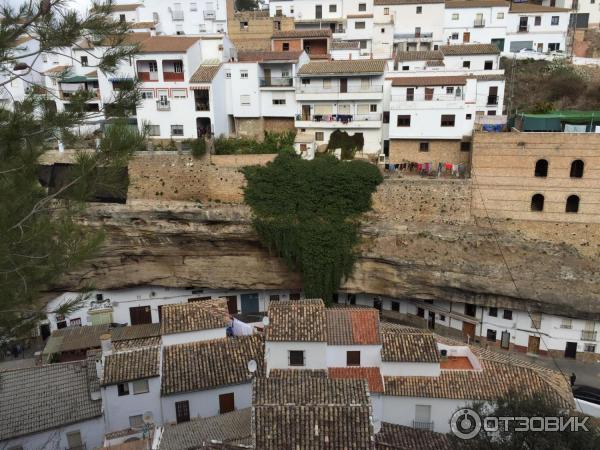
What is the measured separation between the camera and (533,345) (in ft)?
79.0

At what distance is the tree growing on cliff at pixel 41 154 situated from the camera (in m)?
8.70

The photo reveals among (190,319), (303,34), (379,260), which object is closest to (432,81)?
(379,260)

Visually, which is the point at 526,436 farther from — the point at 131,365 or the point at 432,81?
the point at 432,81

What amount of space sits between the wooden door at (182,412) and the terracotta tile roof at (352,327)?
17.9 feet

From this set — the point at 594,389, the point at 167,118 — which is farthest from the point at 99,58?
the point at 594,389

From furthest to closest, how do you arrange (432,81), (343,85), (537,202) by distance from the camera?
(343,85) < (432,81) < (537,202)

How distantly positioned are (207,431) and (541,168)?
19.6m

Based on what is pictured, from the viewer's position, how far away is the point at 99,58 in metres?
9.65

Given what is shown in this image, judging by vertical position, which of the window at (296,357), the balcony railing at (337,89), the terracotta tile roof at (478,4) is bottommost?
the window at (296,357)

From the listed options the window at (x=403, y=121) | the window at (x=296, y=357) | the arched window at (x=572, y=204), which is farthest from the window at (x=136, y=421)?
the arched window at (x=572, y=204)

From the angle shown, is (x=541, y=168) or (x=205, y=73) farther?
(x=205, y=73)

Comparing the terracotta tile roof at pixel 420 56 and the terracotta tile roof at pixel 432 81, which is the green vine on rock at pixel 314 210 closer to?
the terracotta tile roof at pixel 432 81

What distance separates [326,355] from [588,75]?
104 feet

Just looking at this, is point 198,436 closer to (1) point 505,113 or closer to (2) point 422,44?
(1) point 505,113
